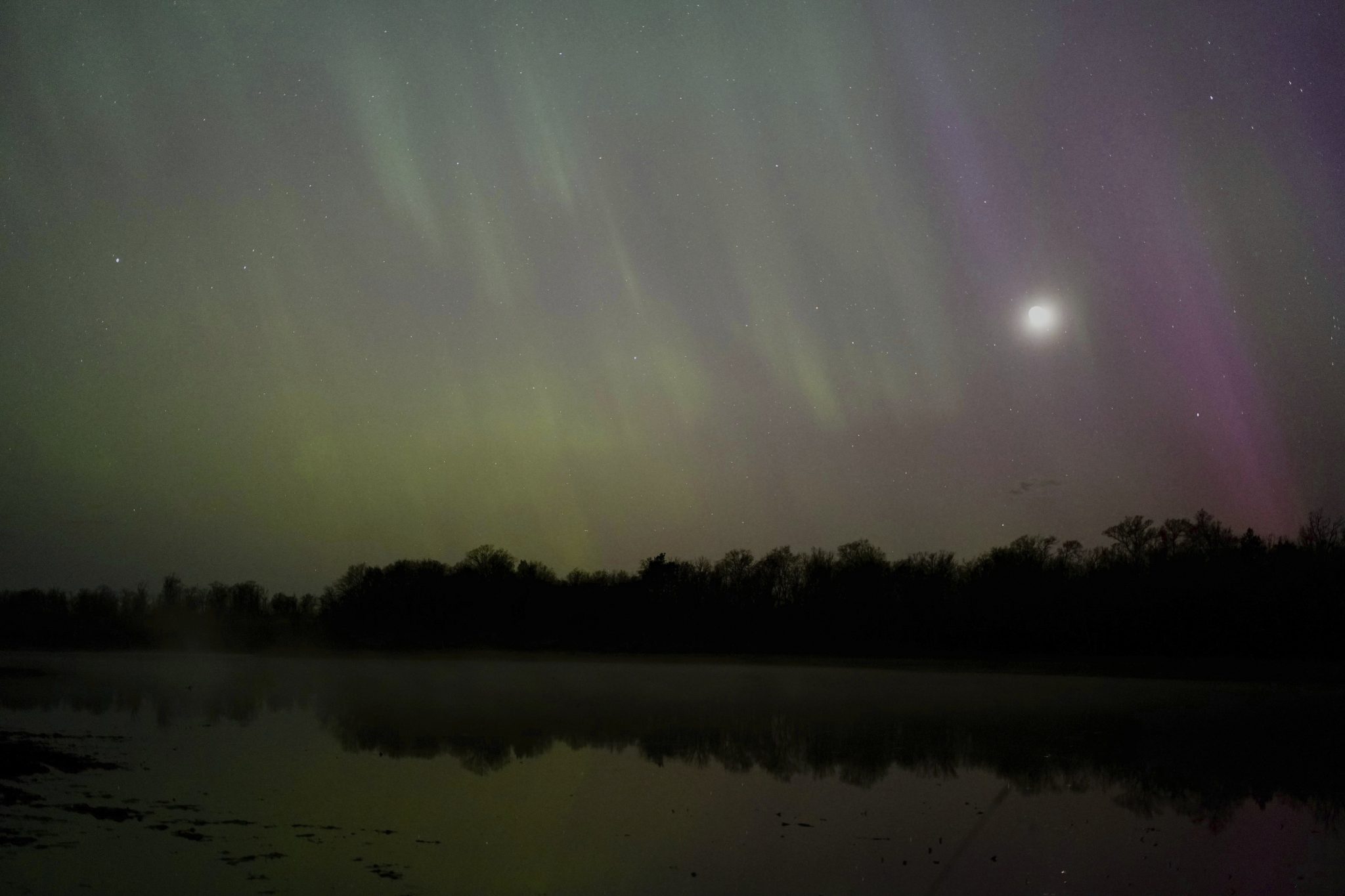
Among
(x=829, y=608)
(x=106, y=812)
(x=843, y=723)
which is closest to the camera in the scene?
(x=106, y=812)

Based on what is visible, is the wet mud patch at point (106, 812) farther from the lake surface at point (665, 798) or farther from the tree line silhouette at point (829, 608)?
the tree line silhouette at point (829, 608)

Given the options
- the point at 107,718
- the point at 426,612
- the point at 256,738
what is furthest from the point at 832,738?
the point at 426,612

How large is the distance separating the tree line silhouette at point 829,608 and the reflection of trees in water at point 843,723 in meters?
17.3

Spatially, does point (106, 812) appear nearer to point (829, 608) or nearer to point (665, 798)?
point (665, 798)

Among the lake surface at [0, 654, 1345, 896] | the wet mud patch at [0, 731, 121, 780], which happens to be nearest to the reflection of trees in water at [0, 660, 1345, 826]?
the lake surface at [0, 654, 1345, 896]

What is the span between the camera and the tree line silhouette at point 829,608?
5972 centimetres

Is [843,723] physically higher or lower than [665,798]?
lower

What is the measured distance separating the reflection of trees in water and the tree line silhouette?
1727 centimetres

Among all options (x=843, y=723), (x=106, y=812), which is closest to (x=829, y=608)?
(x=843, y=723)

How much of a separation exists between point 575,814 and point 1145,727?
789 inches

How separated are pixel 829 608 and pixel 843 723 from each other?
205 ft

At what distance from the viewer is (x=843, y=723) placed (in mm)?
27500

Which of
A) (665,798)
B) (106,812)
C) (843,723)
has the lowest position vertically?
(843,723)

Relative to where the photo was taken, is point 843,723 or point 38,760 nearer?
point 38,760
